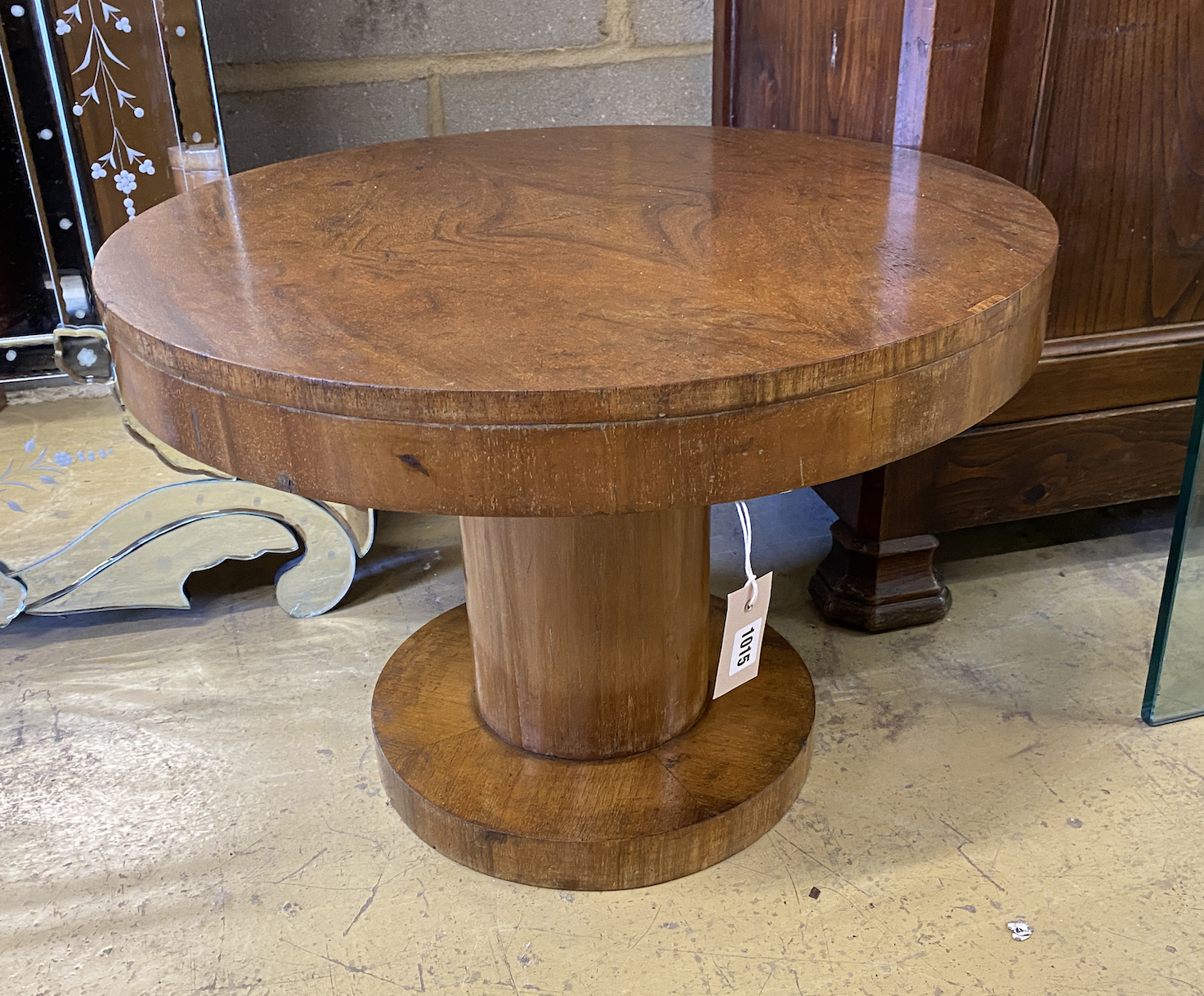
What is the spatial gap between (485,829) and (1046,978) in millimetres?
524

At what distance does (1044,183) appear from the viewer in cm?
126

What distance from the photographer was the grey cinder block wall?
4.90 ft

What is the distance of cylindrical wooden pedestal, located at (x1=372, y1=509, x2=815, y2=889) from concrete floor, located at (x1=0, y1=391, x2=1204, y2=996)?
0.04 meters

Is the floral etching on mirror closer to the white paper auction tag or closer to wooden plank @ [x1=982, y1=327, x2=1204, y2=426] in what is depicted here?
the white paper auction tag

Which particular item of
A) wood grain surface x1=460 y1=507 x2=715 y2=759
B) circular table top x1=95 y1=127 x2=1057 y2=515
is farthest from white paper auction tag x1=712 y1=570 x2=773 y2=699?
circular table top x1=95 y1=127 x2=1057 y2=515

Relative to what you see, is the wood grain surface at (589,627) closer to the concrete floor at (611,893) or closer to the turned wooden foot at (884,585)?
the concrete floor at (611,893)

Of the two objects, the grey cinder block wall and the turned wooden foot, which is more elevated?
the grey cinder block wall

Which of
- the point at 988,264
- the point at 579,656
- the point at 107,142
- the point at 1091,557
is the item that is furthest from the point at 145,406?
the point at 1091,557

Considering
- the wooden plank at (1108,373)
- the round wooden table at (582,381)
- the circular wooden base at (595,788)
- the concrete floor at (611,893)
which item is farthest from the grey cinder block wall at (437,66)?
the circular wooden base at (595,788)

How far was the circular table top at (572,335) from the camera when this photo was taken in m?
0.66

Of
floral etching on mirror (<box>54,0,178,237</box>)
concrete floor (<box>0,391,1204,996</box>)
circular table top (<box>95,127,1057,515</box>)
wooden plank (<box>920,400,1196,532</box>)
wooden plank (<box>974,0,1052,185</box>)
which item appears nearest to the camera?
circular table top (<box>95,127,1057,515</box>)

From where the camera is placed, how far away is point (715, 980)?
3.20 feet

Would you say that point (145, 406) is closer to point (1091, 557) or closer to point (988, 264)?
point (988, 264)

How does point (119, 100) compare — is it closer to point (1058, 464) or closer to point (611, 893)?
point (611, 893)
